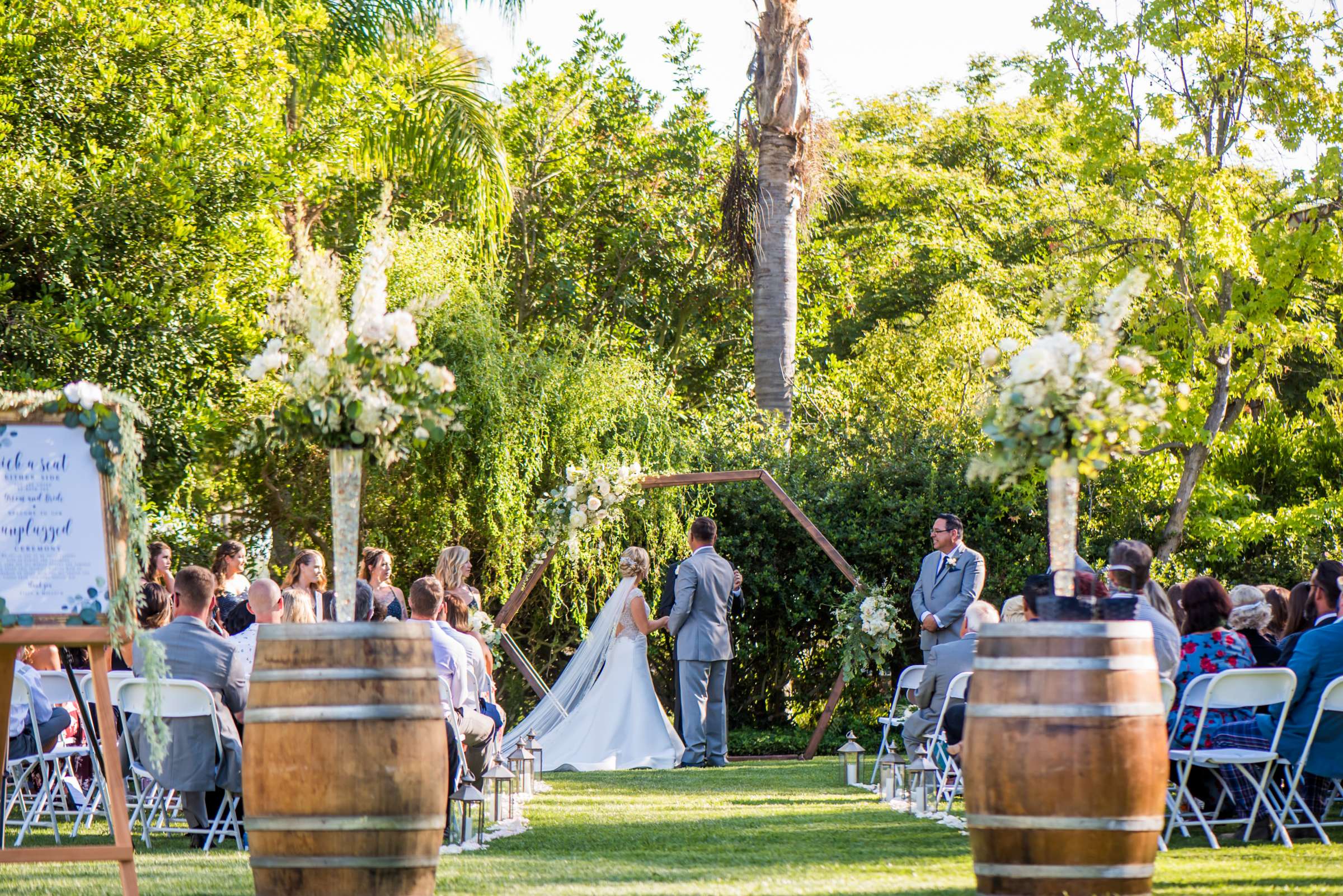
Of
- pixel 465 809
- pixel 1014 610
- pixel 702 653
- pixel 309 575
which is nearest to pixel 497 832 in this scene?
pixel 465 809

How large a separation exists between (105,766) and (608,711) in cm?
775

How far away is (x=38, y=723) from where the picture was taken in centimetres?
780

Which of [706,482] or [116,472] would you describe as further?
[706,482]

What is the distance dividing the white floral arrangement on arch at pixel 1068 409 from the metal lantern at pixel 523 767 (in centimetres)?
521

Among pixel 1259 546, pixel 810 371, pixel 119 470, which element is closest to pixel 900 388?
pixel 810 371

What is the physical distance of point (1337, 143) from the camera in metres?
16.0

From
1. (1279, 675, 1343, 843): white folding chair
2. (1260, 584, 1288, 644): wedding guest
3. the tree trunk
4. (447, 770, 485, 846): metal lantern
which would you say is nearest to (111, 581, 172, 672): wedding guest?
(447, 770, 485, 846): metal lantern

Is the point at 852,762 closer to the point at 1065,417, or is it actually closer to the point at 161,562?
the point at 161,562

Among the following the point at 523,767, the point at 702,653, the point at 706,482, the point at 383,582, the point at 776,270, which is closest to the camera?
the point at 523,767

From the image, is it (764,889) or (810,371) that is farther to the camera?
(810,371)

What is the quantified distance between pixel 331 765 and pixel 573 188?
19192 mm

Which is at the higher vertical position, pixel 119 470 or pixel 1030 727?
pixel 119 470

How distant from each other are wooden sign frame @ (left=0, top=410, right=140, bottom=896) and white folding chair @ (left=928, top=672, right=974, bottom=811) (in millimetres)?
4370

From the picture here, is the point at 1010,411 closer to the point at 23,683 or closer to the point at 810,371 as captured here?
the point at 23,683
